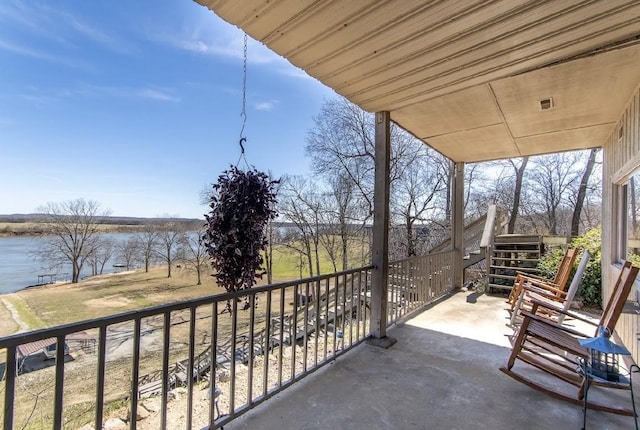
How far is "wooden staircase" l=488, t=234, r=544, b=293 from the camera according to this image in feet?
18.9

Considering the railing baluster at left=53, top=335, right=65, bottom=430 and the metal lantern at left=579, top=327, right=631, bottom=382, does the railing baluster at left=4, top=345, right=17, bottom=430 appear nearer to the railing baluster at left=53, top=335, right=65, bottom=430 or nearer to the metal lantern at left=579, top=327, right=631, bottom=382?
the railing baluster at left=53, top=335, right=65, bottom=430

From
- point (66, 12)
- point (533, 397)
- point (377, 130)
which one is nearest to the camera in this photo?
point (533, 397)

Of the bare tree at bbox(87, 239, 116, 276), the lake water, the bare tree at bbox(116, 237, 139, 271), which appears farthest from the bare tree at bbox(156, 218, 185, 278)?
the lake water

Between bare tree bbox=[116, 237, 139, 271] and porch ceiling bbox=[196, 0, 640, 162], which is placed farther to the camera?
bare tree bbox=[116, 237, 139, 271]

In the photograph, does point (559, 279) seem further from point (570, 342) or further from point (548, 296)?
point (570, 342)

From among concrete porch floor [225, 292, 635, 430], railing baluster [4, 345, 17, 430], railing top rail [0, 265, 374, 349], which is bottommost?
concrete porch floor [225, 292, 635, 430]

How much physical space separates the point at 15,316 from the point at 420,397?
20.0 meters

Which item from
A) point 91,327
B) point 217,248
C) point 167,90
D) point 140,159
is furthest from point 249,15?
point 140,159

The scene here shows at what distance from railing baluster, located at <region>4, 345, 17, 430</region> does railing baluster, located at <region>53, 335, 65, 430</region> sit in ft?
0.41

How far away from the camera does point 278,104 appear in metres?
12.6

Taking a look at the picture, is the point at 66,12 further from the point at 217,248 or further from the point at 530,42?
the point at 530,42

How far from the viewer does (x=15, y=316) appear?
14555 mm

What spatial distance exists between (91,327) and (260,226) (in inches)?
41.4

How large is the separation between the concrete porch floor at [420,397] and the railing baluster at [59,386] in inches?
39.2
